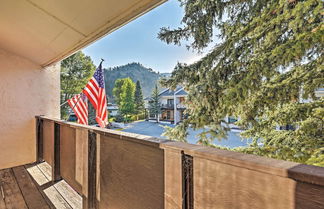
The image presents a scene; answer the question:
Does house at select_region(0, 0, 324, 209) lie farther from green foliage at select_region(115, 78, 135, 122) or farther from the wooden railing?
green foliage at select_region(115, 78, 135, 122)

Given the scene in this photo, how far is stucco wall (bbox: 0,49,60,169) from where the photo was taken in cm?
334

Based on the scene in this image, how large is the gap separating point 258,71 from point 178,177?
Answer: 116 inches

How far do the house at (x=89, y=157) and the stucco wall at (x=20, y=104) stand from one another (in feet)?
0.05

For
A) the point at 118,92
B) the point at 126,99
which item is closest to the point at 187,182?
the point at 126,99

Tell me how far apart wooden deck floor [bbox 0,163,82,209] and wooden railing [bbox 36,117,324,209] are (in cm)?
36

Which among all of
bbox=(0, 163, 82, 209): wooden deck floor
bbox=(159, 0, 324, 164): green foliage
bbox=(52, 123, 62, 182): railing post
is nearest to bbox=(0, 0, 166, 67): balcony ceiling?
bbox=(52, 123, 62, 182): railing post

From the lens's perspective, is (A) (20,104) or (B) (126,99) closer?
(A) (20,104)

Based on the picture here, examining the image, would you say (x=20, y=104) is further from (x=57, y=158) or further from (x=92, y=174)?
(x=92, y=174)

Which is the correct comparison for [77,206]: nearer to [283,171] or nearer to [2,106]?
[283,171]

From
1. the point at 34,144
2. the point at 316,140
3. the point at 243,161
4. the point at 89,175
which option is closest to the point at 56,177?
the point at 89,175

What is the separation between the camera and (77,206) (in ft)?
6.56

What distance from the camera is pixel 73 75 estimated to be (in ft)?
42.1

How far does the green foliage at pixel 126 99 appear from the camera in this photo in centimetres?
2485

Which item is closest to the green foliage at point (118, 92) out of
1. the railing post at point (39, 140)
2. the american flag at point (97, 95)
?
the american flag at point (97, 95)
